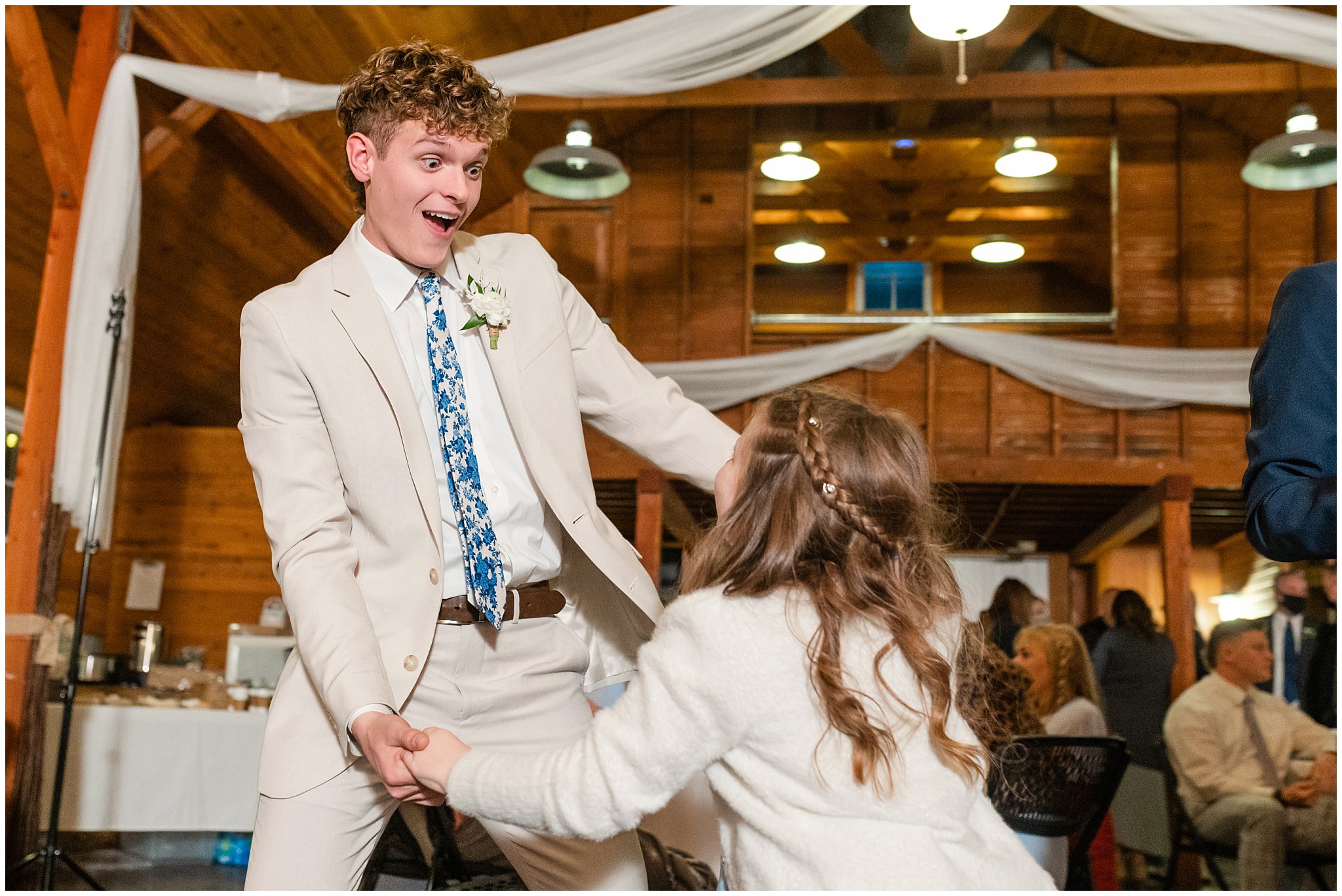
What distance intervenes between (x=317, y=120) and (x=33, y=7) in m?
2.52

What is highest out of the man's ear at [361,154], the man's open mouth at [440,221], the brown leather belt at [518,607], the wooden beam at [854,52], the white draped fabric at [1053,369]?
the wooden beam at [854,52]

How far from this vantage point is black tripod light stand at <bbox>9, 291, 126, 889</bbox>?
4363 mm

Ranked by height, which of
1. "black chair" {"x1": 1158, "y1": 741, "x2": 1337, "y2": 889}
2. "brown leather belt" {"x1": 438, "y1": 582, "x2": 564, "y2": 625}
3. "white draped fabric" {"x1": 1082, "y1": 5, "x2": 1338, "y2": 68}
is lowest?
"black chair" {"x1": 1158, "y1": 741, "x2": 1337, "y2": 889}

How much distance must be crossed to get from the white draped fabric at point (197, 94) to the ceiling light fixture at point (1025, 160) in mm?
4114

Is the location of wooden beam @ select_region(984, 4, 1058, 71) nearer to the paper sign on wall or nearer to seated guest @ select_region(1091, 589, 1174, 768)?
seated guest @ select_region(1091, 589, 1174, 768)

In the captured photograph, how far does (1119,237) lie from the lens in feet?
31.7

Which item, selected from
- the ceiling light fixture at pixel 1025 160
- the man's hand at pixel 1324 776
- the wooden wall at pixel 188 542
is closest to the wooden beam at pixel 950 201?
→ the ceiling light fixture at pixel 1025 160

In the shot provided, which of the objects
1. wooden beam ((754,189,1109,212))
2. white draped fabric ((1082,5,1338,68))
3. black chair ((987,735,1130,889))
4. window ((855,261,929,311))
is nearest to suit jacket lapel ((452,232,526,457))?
black chair ((987,735,1130,889))

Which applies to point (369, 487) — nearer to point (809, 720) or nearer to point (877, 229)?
point (809, 720)

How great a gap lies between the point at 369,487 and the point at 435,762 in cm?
45

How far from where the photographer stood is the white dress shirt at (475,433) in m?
1.88

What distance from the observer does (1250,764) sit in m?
4.97

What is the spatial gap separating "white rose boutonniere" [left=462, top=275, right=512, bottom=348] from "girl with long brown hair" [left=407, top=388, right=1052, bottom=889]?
0.56 metres

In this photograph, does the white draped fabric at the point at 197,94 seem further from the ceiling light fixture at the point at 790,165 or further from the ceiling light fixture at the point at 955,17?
the ceiling light fixture at the point at 790,165
